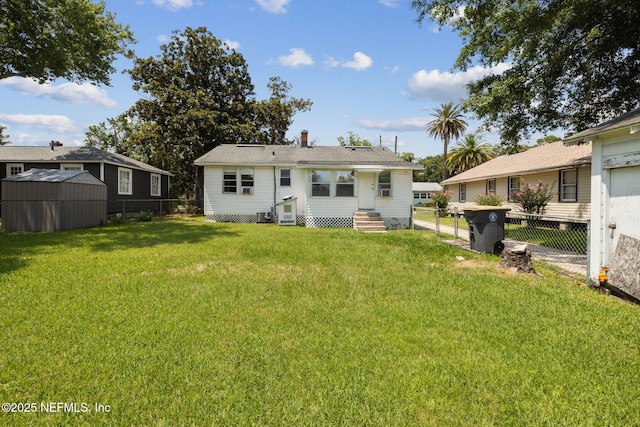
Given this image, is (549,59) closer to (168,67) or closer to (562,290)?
(562,290)

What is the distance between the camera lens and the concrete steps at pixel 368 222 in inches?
603

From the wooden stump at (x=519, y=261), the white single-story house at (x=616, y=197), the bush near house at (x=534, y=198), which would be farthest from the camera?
the bush near house at (x=534, y=198)

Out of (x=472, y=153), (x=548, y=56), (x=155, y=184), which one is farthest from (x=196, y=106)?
(x=472, y=153)

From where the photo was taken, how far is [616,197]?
561 cm

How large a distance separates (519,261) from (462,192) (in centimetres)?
2210

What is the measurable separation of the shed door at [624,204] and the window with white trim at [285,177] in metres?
14.7

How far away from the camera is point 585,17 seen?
29.2 ft

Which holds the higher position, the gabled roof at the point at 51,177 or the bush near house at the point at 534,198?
the gabled roof at the point at 51,177

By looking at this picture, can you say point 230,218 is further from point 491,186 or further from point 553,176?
point 491,186

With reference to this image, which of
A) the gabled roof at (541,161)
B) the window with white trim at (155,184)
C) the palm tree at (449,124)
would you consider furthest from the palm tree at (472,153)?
the window with white trim at (155,184)

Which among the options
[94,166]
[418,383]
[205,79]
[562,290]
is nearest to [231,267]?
[418,383]

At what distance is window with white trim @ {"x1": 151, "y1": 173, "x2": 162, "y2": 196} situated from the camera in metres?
23.8

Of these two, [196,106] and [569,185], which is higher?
[196,106]

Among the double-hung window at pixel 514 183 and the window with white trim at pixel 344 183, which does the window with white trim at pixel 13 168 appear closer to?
the window with white trim at pixel 344 183
